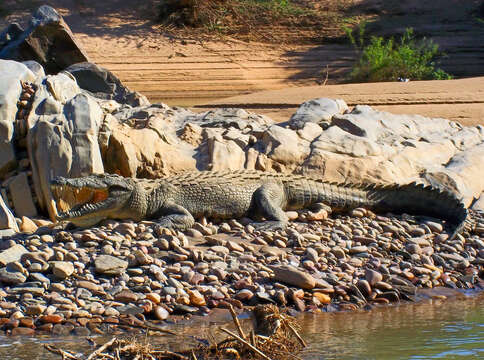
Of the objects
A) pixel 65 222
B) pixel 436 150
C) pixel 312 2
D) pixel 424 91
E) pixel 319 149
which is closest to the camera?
pixel 65 222

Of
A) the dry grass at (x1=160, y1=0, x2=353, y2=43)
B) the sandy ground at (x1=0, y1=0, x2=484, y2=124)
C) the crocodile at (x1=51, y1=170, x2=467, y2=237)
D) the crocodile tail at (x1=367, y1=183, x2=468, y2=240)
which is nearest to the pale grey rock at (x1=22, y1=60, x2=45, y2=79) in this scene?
the crocodile at (x1=51, y1=170, x2=467, y2=237)

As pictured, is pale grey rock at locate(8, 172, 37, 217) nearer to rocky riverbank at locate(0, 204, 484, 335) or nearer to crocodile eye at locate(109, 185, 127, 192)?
rocky riverbank at locate(0, 204, 484, 335)

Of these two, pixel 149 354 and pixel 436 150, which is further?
pixel 436 150

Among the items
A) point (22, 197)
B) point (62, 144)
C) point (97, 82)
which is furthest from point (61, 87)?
point (97, 82)

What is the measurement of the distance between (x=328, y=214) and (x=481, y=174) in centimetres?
233

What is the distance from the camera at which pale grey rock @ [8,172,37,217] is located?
7668 millimetres

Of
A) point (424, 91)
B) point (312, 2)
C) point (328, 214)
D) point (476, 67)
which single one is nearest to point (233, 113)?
point (328, 214)

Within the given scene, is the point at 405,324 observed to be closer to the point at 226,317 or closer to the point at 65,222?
the point at 226,317

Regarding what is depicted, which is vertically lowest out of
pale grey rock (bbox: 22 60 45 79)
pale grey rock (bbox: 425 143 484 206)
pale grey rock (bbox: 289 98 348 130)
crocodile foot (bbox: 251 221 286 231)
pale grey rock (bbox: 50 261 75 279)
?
pale grey rock (bbox: 425 143 484 206)

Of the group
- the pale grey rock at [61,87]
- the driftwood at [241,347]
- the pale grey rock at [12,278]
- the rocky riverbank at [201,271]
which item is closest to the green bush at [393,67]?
the pale grey rock at [61,87]

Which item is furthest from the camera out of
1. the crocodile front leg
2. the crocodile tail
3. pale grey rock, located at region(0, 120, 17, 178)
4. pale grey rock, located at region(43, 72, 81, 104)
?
pale grey rock, located at region(43, 72, 81, 104)

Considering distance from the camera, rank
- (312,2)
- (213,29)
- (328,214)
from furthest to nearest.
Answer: (312,2) → (213,29) → (328,214)

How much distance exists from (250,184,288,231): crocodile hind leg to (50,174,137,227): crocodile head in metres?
1.10

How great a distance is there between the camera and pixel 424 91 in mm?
12930
